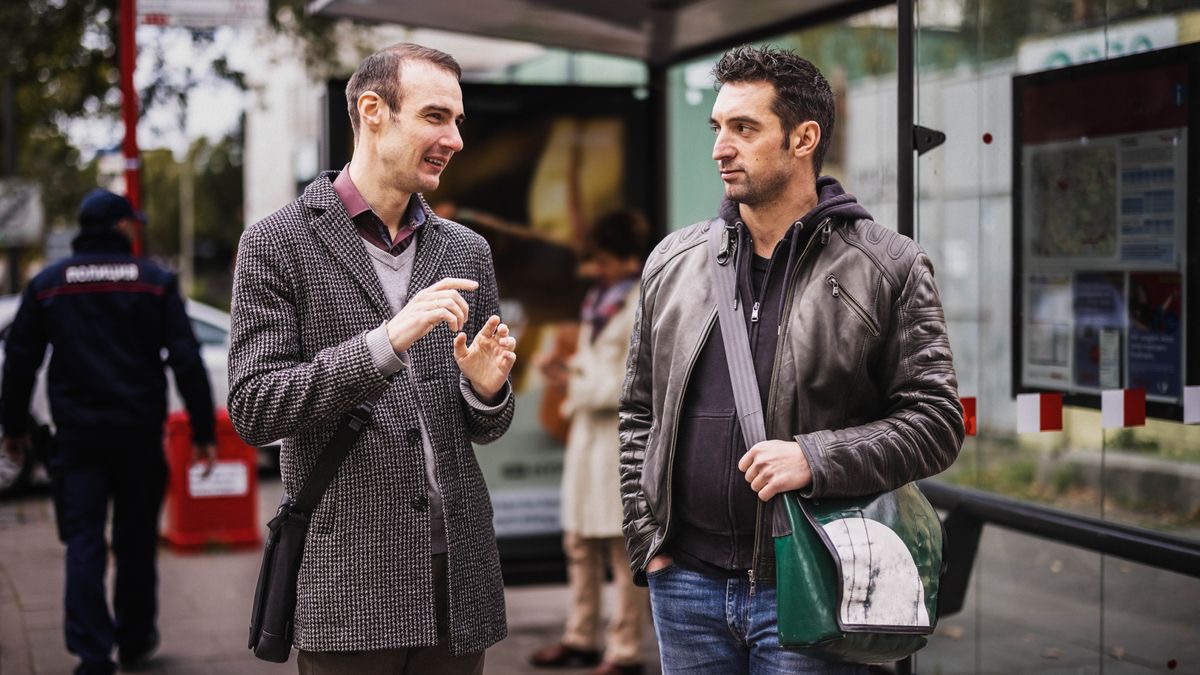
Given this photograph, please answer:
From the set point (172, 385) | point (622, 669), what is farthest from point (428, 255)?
point (172, 385)

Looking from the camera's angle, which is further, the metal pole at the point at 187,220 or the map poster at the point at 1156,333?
the metal pole at the point at 187,220

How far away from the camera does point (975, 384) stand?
664 centimetres

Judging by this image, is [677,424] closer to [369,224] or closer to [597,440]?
[369,224]

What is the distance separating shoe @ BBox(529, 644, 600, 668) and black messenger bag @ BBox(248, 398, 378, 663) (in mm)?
3421

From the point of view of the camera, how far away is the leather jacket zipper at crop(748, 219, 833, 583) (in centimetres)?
281

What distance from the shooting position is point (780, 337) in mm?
2836

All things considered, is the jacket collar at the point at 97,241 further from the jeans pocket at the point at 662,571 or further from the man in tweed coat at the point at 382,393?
the jeans pocket at the point at 662,571

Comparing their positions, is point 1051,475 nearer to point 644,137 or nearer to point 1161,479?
point 1161,479

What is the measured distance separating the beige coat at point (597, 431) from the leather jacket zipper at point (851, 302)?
3.14 meters

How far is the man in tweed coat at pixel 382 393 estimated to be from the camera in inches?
109

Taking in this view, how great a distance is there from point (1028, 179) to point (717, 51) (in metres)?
2.05

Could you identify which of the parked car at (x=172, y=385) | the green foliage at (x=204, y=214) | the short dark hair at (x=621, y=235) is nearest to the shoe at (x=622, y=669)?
the short dark hair at (x=621, y=235)

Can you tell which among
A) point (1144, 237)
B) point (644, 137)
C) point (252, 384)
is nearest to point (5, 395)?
point (644, 137)

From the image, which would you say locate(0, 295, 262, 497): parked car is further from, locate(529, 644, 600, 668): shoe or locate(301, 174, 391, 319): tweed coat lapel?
locate(301, 174, 391, 319): tweed coat lapel
